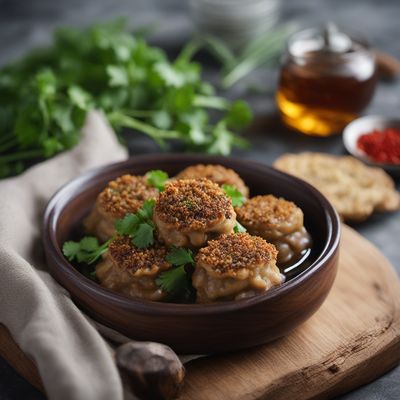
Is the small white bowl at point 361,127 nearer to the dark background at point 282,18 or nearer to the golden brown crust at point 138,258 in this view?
the dark background at point 282,18

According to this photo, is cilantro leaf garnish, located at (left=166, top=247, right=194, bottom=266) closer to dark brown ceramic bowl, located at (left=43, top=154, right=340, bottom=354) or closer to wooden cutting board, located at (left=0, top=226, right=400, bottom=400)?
dark brown ceramic bowl, located at (left=43, top=154, right=340, bottom=354)

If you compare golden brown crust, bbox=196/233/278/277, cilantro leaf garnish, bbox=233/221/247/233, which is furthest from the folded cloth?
cilantro leaf garnish, bbox=233/221/247/233

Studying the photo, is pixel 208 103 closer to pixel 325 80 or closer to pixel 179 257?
pixel 325 80

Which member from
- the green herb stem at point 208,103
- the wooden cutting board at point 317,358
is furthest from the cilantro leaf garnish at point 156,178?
the green herb stem at point 208,103

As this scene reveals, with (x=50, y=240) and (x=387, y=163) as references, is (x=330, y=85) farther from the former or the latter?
(x=50, y=240)

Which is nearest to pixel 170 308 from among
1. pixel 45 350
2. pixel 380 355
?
pixel 45 350
